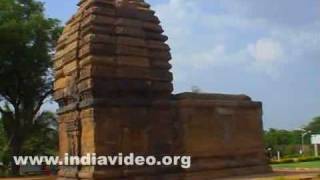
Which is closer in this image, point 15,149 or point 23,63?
point 23,63

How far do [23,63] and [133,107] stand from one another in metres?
15.2

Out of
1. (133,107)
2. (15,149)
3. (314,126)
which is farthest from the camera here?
(314,126)

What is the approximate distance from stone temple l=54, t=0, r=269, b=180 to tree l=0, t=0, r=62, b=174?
1271 centimetres

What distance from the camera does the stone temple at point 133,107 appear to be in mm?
11477

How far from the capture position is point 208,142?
12.6 metres

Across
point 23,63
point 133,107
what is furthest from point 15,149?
point 133,107

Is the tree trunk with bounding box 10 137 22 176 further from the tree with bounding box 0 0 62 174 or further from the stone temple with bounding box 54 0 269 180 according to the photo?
the stone temple with bounding box 54 0 269 180

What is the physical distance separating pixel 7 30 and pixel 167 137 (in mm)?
15116

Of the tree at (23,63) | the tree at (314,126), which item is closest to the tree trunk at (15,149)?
the tree at (23,63)

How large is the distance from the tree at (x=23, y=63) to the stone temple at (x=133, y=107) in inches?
500

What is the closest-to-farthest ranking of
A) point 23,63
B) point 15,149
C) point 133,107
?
point 133,107, point 23,63, point 15,149

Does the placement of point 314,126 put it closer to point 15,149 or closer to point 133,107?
point 15,149

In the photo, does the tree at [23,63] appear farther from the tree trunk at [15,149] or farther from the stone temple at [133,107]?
the stone temple at [133,107]

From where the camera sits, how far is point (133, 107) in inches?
468
